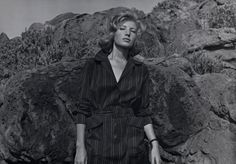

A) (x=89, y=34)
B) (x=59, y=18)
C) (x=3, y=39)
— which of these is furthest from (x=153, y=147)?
(x=59, y=18)

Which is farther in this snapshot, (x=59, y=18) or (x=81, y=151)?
(x=59, y=18)

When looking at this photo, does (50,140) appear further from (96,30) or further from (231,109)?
(96,30)

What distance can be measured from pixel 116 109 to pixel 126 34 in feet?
2.11

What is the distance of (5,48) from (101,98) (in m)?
5.72

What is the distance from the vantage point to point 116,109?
126 inches

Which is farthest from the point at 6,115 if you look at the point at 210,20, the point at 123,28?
the point at 210,20

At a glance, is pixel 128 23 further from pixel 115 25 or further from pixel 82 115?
pixel 82 115

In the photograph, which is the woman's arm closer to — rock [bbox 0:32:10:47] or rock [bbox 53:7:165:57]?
rock [bbox 53:7:165:57]

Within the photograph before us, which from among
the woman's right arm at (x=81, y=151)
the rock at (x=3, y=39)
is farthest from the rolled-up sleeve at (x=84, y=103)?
the rock at (x=3, y=39)

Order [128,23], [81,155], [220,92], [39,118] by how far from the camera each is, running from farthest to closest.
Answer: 1. [220,92]
2. [39,118]
3. [128,23]
4. [81,155]

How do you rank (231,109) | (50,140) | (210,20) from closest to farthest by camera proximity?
(50,140) < (231,109) < (210,20)

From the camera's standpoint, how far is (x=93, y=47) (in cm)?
689

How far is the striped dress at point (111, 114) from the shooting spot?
3.09 metres

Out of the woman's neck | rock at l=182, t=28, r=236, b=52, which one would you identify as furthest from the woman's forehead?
rock at l=182, t=28, r=236, b=52
